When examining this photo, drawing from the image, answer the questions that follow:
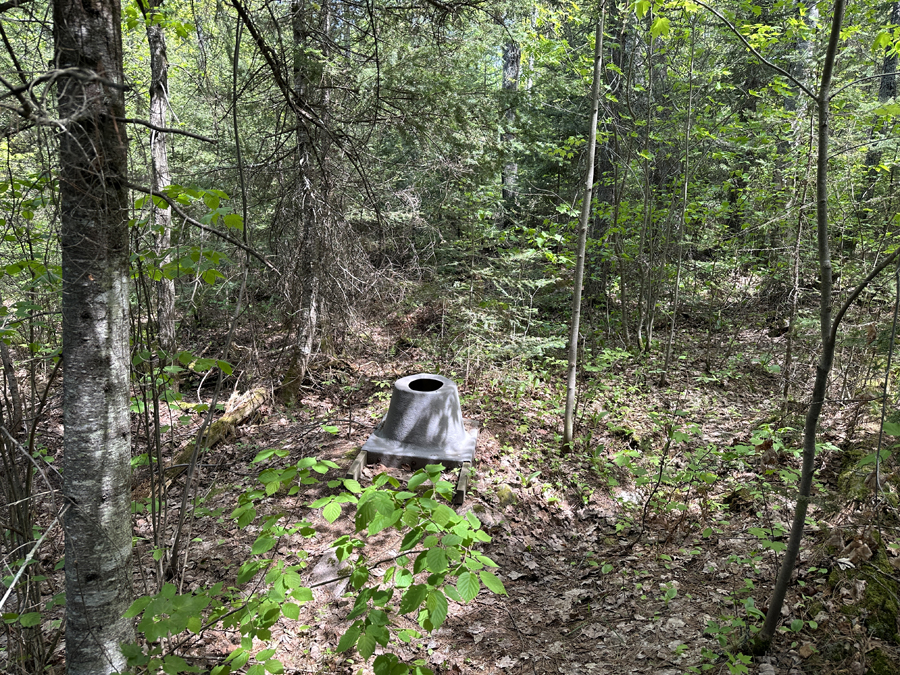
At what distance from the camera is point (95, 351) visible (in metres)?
1.99

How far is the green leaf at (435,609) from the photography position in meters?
1.85

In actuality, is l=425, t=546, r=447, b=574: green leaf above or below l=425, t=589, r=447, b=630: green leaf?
above

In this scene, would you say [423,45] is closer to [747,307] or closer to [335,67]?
[335,67]

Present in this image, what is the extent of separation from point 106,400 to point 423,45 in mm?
6445

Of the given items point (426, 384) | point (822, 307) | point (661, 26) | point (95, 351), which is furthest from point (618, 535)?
point (95, 351)

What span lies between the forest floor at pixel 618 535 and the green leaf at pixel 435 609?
5.79ft

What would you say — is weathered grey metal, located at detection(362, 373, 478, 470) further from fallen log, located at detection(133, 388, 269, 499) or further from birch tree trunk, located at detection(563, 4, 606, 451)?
fallen log, located at detection(133, 388, 269, 499)

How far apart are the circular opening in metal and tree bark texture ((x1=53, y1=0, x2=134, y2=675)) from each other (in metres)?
3.98

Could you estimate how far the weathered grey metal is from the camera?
535cm

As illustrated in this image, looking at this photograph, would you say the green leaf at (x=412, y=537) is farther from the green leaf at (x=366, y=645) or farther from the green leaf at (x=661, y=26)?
the green leaf at (x=661, y=26)

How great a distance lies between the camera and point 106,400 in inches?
79.9

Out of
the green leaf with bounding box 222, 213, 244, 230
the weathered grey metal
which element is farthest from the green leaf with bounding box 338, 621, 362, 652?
the weathered grey metal

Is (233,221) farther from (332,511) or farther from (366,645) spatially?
(366,645)

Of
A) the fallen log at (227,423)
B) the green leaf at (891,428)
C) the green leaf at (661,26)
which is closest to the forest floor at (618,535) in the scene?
the fallen log at (227,423)
